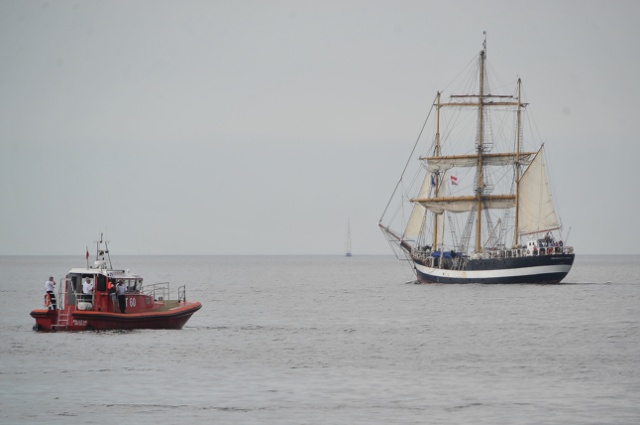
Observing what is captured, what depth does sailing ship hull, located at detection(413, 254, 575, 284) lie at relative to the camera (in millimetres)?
112188

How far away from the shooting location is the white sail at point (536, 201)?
117 meters

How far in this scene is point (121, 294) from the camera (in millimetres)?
52781

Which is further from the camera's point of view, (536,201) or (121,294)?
(536,201)

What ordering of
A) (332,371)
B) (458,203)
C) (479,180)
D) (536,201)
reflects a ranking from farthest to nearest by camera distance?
(458,203) → (479,180) → (536,201) → (332,371)

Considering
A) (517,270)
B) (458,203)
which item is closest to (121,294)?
(517,270)

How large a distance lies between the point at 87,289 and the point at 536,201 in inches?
2966

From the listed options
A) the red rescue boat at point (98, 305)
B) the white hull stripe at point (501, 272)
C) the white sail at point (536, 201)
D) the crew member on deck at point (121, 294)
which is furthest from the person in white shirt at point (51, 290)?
the white sail at point (536, 201)

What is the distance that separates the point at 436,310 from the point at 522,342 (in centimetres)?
2652

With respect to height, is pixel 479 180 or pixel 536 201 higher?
pixel 479 180

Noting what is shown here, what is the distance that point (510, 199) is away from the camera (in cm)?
12862

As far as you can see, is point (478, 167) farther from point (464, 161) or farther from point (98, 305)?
point (98, 305)

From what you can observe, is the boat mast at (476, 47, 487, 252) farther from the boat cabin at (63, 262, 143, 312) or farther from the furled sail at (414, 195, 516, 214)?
the boat cabin at (63, 262, 143, 312)

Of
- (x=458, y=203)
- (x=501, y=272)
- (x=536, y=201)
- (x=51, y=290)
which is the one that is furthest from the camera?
(x=458, y=203)

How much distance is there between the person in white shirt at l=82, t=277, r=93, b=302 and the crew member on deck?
1370 mm
